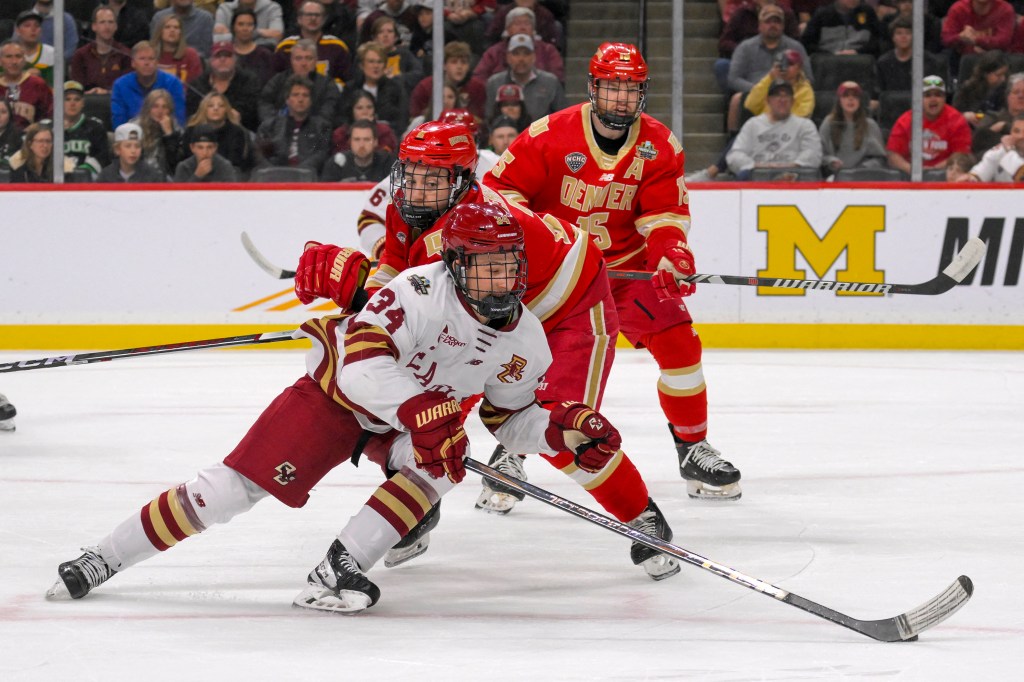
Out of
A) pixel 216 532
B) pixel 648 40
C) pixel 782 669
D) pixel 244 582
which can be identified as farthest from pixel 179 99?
pixel 782 669

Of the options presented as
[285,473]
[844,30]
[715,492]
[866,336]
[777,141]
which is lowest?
[866,336]

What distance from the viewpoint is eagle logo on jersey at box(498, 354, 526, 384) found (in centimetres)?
297

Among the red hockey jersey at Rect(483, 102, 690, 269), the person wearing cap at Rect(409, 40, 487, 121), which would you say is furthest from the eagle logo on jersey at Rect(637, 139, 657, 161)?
the person wearing cap at Rect(409, 40, 487, 121)

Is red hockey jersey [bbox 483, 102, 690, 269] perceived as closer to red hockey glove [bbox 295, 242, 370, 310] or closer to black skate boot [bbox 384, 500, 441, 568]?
red hockey glove [bbox 295, 242, 370, 310]

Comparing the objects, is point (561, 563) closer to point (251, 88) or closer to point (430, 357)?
point (430, 357)

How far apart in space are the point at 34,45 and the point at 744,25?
11.6 ft

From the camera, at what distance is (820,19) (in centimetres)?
759

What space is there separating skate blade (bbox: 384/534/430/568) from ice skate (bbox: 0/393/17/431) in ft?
7.46

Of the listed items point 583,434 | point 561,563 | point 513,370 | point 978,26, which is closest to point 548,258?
point 513,370

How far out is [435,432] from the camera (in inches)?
107

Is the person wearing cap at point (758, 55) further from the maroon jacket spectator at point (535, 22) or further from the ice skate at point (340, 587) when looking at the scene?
the ice skate at point (340, 587)

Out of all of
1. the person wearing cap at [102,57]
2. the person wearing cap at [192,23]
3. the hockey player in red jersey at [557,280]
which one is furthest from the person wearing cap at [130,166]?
the hockey player in red jersey at [557,280]

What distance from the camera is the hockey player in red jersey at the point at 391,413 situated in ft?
9.27

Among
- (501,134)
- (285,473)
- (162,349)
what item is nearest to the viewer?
(285,473)
